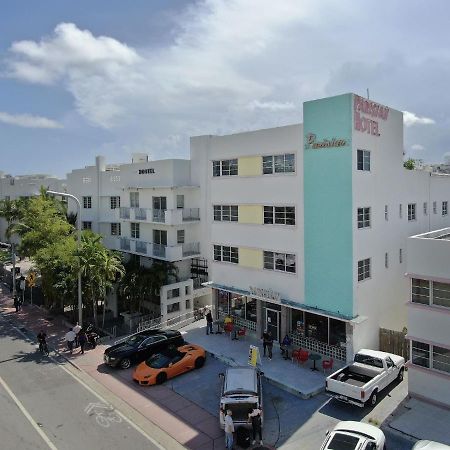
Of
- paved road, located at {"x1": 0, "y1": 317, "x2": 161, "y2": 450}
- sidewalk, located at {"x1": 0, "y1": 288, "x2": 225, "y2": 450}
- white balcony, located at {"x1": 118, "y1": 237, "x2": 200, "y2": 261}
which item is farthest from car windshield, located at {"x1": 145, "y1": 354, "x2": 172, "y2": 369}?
white balcony, located at {"x1": 118, "y1": 237, "x2": 200, "y2": 261}

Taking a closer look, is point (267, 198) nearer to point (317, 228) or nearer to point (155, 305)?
point (317, 228)

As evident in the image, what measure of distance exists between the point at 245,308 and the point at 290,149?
410 inches

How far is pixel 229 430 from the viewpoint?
15.2 meters

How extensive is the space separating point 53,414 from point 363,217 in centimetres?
1676

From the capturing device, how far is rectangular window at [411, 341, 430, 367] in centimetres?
1803

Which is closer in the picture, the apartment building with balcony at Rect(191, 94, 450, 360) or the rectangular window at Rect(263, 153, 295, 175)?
the apartment building with balcony at Rect(191, 94, 450, 360)

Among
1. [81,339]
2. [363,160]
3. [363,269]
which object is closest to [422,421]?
[363,269]

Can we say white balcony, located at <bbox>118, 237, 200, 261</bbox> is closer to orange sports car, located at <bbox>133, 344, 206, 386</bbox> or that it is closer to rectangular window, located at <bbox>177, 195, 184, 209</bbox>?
rectangular window, located at <bbox>177, 195, 184, 209</bbox>

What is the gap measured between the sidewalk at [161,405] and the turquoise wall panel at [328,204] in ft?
28.5

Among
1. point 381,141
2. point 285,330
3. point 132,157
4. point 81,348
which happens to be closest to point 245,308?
point 285,330

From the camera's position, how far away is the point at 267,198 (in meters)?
25.2

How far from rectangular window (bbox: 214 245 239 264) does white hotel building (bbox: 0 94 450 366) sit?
7 cm

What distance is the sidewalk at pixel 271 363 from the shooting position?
20172 millimetres

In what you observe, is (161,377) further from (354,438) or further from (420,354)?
(420,354)
